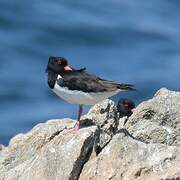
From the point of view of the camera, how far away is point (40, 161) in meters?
13.4

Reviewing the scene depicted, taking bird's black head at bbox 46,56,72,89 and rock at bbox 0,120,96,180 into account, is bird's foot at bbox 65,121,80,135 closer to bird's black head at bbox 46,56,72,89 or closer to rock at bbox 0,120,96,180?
rock at bbox 0,120,96,180

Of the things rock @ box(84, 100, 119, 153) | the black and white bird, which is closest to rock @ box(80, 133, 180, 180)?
rock @ box(84, 100, 119, 153)

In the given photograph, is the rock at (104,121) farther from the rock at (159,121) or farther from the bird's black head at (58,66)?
the bird's black head at (58,66)

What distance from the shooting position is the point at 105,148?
1312cm

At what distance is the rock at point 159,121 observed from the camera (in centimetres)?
1454

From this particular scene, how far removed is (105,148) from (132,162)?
571 millimetres

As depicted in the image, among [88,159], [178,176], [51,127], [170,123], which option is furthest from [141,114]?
[178,176]

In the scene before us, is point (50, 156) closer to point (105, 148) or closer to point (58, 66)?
point (105, 148)

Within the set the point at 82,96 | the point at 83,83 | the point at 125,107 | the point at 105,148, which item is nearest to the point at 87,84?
the point at 83,83

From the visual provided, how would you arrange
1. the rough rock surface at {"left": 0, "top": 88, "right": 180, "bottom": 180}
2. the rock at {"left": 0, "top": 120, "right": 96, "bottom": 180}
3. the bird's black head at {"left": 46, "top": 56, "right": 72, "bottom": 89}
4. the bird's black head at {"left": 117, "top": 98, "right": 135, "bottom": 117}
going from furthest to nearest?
1. the bird's black head at {"left": 117, "top": 98, "right": 135, "bottom": 117}
2. the bird's black head at {"left": 46, "top": 56, "right": 72, "bottom": 89}
3. the rock at {"left": 0, "top": 120, "right": 96, "bottom": 180}
4. the rough rock surface at {"left": 0, "top": 88, "right": 180, "bottom": 180}

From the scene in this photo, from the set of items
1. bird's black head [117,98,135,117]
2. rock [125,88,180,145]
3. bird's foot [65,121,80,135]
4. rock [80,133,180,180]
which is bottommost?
rock [80,133,180,180]

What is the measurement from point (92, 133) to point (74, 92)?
1.70 meters

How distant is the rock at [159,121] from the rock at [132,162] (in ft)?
4.56

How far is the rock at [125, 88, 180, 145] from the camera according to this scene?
47.7 feet
